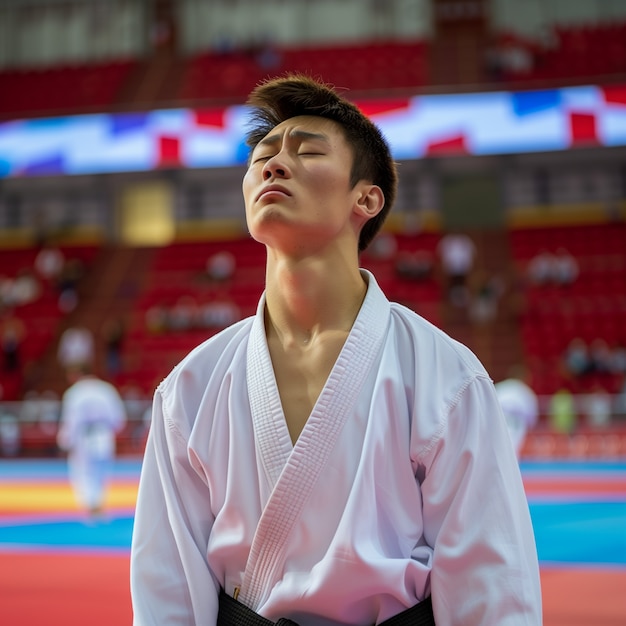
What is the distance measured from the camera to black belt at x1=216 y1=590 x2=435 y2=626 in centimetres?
155

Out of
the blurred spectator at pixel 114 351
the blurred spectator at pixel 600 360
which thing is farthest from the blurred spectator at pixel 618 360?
the blurred spectator at pixel 114 351

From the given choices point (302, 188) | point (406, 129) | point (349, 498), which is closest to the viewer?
point (349, 498)

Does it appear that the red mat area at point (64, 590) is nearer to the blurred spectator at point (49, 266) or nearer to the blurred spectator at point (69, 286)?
the blurred spectator at point (69, 286)

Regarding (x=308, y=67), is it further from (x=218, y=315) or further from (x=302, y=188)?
(x=302, y=188)

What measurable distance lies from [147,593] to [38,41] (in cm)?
2428

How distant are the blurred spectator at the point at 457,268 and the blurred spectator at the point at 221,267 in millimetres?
4660

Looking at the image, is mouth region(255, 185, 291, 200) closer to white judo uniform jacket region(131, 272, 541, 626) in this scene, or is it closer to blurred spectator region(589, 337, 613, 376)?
white judo uniform jacket region(131, 272, 541, 626)

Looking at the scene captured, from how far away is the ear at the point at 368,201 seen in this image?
5.93 ft

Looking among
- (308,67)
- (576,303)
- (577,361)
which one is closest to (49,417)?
(577,361)

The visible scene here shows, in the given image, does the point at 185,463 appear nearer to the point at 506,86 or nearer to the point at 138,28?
the point at 506,86

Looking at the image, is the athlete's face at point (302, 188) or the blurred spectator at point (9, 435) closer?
the athlete's face at point (302, 188)

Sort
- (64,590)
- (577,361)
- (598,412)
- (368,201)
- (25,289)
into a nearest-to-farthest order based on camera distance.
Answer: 1. (368,201)
2. (64,590)
3. (598,412)
4. (577,361)
5. (25,289)

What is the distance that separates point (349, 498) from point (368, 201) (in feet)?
2.18

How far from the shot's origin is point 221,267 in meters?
18.1
